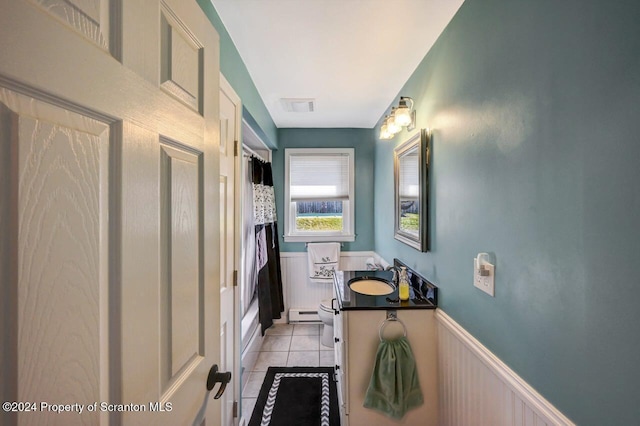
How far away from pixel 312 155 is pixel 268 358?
219cm

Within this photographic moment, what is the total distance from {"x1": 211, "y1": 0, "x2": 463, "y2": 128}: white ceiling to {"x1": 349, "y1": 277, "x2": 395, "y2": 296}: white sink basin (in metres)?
1.50

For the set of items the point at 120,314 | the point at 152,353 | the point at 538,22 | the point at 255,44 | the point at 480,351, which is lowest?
the point at 480,351

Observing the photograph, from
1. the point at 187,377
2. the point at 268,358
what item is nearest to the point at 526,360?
the point at 187,377

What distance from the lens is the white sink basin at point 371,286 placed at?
1926mm

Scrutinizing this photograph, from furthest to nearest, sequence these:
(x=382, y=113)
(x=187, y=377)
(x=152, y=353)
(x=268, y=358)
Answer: (x=382, y=113) → (x=268, y=358) → (x=187, y=377) → (x=152, y=353)

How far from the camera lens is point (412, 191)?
1913 mm

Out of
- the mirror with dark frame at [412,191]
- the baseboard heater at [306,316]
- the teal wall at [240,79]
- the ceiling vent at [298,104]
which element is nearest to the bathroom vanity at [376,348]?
the mirror with dark frame at [412,191]

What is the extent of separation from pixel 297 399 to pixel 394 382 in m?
0.89

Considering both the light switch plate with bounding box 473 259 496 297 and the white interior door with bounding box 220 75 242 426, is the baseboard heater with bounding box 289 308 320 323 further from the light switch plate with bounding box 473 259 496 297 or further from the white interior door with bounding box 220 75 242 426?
the light switch plate with bounding box 473 259 496 297

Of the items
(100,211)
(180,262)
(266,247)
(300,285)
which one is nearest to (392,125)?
(266,247)

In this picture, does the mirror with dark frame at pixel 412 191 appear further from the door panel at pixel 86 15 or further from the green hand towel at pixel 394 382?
the door panel at pixel 86 15

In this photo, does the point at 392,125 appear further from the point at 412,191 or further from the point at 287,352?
the point at 287,352

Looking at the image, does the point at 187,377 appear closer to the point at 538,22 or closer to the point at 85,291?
the point at 85,291

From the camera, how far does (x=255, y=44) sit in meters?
1.60
